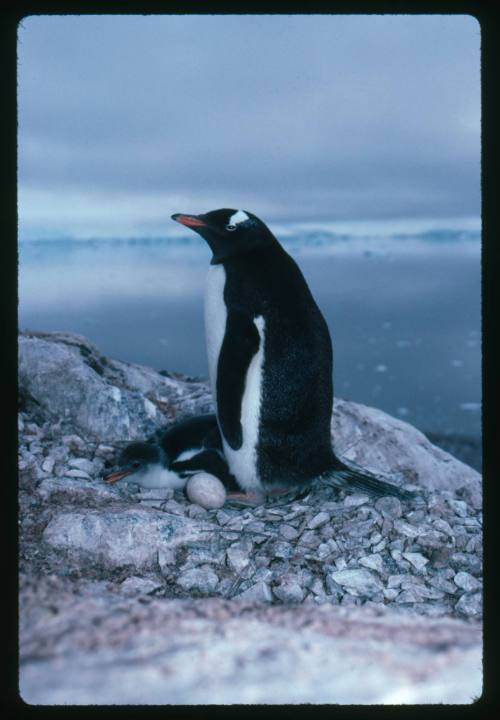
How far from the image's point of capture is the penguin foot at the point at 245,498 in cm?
224

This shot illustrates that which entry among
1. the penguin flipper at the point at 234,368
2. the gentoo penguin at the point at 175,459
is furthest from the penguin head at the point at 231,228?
the gentoo penguin at the point at 175,459

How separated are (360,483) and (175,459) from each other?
2.10ft

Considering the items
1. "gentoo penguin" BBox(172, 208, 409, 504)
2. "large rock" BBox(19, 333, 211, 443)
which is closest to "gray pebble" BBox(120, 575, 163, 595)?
"gentoo penguin" BBox(172, 208, 409, 504)

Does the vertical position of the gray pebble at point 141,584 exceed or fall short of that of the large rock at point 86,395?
it falls short

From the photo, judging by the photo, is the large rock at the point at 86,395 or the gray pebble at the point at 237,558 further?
the large rock at the point at 86,395

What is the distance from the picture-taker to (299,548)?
1884mm

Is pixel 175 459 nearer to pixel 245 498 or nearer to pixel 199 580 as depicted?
pixel 245 498

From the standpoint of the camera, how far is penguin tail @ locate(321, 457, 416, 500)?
217cm

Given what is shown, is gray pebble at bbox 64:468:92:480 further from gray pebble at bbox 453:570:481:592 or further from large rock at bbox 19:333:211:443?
gray pebble at bbox 453:570:481:592

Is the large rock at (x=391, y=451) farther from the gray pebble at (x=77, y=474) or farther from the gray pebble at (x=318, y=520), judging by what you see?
the gray pebble at (x=77, y=474)

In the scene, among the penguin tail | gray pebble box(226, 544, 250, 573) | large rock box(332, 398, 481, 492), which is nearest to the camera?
gray pebble box(226, 544, 250, 573)

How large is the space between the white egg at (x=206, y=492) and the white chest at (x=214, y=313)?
0.31 m

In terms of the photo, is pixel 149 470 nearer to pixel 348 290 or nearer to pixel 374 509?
pixel 374 509

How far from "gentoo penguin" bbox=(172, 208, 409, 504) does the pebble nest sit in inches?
4.8
